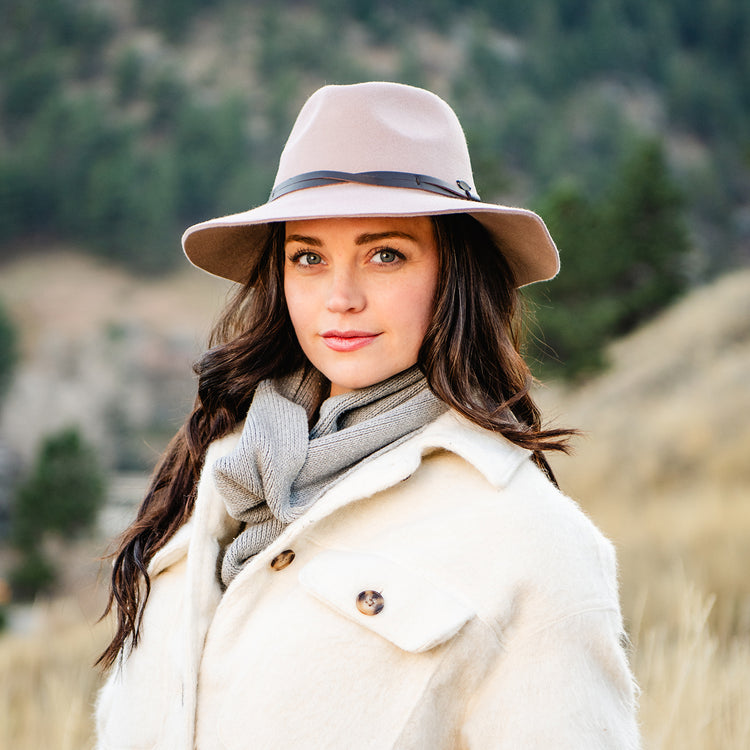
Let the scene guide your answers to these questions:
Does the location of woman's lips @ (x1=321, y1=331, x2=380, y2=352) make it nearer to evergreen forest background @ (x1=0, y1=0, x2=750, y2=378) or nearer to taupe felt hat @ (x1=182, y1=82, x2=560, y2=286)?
taupe felt hat @ (x1=182, y1=82, x2=560, y2=286)

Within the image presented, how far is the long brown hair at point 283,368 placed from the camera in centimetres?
159

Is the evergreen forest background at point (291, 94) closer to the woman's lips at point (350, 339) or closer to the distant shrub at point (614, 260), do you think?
the distant shrub at point (614, 260)

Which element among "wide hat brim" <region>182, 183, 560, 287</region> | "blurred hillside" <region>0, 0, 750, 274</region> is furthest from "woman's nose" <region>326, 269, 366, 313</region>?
"blurred hillside" <region>0, 0, 750, 274</region>

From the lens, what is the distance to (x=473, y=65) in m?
66.4

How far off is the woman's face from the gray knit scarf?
0.05 meters

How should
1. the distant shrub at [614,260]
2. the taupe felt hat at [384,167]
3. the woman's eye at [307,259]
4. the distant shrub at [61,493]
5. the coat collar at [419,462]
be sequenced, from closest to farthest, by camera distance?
the coat collar at [419,462] < the taupe felt hat at [384,167] < the woman's eye at [307,259] < the distant shrub at [614,260] < the distant shrub at [61,493]

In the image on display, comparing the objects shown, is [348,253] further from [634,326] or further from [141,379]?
[141,379]

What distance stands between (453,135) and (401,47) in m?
74.0

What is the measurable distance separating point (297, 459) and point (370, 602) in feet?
0.97

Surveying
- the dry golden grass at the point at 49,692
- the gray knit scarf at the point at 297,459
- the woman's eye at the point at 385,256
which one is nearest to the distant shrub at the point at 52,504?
the dry golden grass at the point at 49,692

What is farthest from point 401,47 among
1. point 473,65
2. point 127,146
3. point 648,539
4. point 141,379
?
point 648,539

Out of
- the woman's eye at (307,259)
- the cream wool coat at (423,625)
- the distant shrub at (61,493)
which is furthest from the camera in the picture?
the distant shrub at (61,493)

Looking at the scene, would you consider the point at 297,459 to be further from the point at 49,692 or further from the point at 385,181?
the point at 49,692

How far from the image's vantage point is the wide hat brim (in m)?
1.51
